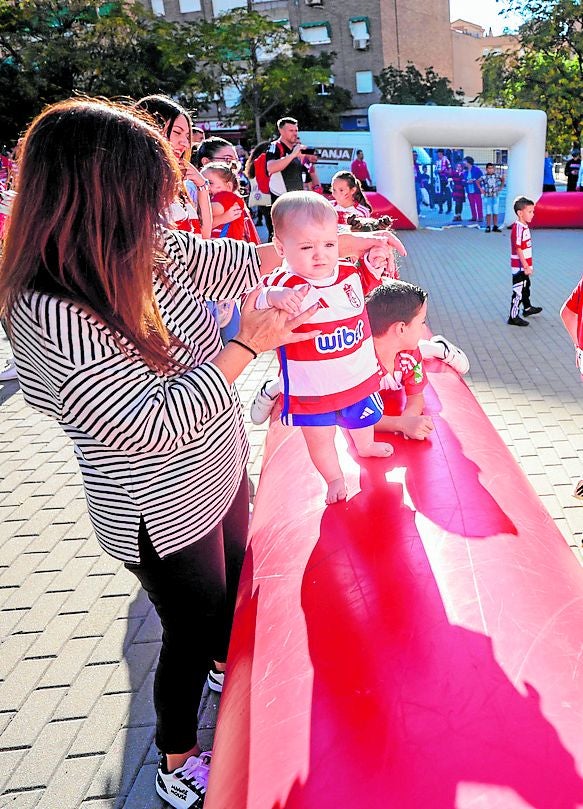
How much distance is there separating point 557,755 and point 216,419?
107cm

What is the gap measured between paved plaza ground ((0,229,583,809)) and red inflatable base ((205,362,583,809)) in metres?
0.98

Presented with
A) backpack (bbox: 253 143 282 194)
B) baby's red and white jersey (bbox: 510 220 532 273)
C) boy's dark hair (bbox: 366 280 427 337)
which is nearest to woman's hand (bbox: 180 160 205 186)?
boy's dark hair (bbox: 366 280 427 337)

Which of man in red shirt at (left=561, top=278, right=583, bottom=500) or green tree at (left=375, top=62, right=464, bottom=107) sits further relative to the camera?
green tree at (left=375, top=62, right=464, bottom=107)

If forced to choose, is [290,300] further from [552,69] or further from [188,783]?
[552,69]

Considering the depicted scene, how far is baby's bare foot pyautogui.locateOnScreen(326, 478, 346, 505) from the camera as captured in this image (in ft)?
7.07

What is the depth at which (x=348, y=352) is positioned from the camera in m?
2.19

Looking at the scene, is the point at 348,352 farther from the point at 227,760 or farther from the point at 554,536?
the point at 227,760

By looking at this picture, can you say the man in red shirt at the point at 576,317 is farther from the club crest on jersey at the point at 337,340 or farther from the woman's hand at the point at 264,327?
the woman's hand at the point at 264,327

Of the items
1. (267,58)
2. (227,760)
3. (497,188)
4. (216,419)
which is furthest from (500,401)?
(267,58)

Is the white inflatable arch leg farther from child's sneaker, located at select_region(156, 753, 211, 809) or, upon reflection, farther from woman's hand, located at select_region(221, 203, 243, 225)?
child's sneaker, located at select_region(156, 753, 211, 809)

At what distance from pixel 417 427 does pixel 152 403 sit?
1245 mm

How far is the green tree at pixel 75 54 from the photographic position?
25047 millimetres

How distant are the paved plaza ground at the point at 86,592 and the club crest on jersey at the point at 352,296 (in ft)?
5.65

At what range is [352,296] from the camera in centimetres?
218
